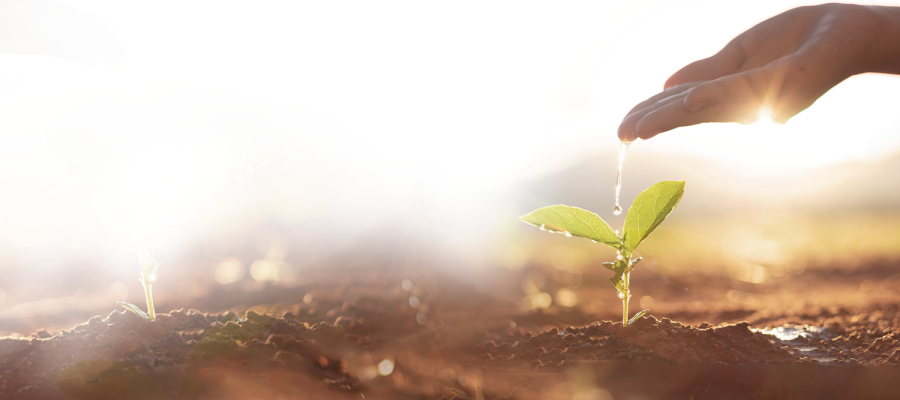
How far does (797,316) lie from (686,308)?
0.72ft

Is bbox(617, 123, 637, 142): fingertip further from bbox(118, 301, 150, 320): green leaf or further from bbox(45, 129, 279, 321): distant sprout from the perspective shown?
bbox(118, 301, 150, 320): green leaf

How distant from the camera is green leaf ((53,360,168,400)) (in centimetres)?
58

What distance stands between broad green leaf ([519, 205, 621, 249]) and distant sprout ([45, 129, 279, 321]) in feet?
1.76

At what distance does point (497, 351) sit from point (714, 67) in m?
1.12

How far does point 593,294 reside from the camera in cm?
100

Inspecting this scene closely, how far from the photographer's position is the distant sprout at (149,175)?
641 millimetres

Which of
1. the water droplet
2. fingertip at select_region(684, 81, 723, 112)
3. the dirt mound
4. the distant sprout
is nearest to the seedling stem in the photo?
the distant sprout

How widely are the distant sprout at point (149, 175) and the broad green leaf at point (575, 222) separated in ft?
1.76

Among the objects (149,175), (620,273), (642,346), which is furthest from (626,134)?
(149,175)

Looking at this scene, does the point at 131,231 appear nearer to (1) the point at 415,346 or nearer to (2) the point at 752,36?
(1) the point at 415,346

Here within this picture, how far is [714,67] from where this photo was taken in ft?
3.61

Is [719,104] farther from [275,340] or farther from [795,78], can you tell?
[275,340]

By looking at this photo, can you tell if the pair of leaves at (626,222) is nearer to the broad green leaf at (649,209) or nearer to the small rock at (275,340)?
the broad green leaf at (649,209)

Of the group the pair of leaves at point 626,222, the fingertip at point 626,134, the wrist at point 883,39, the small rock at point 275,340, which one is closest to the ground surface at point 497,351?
the small rock at point 275,340
